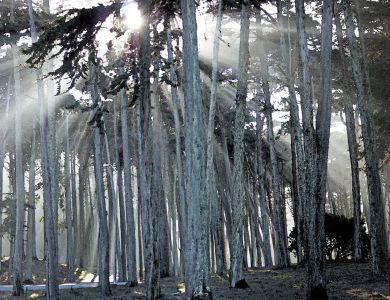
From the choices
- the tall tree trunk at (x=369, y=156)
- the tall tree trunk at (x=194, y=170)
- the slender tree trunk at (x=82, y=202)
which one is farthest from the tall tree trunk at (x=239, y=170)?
the slender tree trunk at (x=82, y=202)

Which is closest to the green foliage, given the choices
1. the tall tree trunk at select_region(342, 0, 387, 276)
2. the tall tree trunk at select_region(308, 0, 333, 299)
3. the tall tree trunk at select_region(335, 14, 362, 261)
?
the tall tree trunk at select_region(335, 14, 362, 261)

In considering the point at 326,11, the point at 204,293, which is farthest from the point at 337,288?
the point at 326,11

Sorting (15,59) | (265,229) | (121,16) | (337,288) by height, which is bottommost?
(337,288)

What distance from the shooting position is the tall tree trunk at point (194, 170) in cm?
944

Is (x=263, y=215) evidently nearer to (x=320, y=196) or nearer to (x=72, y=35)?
(x=320, y=196)

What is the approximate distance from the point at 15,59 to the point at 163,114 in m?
10.1

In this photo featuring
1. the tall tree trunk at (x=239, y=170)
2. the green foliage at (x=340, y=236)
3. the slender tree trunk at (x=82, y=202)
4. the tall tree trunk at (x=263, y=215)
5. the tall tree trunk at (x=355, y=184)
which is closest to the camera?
the tall tree trunk at (x=239, y=170)

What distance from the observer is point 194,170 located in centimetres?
980

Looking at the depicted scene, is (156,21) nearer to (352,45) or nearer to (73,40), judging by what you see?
(73,40)

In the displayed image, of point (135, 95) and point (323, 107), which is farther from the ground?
point (135, 95)

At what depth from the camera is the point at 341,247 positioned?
22.0m

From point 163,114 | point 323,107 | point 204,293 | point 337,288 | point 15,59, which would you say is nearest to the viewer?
point 204,293

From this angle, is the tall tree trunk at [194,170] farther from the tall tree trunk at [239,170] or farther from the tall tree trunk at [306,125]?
the tall tree trunk at [239,170]

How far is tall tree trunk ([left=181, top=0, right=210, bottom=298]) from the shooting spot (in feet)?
31.0
